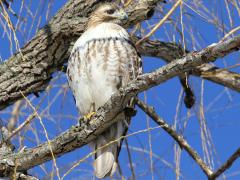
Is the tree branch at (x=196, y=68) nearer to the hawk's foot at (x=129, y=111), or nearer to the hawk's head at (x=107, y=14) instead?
the hawk's head at (x=107, y=14)

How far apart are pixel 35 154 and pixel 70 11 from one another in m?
1.14

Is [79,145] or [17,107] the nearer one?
[79,145]

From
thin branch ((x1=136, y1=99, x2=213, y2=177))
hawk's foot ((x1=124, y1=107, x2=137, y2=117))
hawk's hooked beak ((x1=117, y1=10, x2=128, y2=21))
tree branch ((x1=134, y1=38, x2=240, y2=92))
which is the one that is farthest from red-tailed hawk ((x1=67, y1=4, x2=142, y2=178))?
hawk's foot ((x1=124, y1=107, x2=137, y2=117))

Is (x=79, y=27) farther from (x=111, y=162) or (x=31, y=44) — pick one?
(x=111, y=162)

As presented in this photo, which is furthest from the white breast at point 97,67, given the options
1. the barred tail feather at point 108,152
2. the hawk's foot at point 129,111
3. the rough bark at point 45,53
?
the hawk's foot at point 129,111

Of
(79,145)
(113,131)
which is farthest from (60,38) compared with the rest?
(79,145)

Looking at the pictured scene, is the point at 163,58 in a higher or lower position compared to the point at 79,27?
lower

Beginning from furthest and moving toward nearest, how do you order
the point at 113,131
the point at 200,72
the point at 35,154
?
1. the point at 200,72
2. the point at 113,131
3. the point at 35,154

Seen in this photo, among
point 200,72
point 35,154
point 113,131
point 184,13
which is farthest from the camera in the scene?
point 200,72

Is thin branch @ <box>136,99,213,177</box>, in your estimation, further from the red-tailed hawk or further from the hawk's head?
the hawk's head

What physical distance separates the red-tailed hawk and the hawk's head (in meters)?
0.02

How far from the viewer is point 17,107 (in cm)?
420

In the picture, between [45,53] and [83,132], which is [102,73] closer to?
[45,53]

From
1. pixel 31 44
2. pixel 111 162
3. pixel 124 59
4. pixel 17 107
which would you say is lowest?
pixel 111 162
